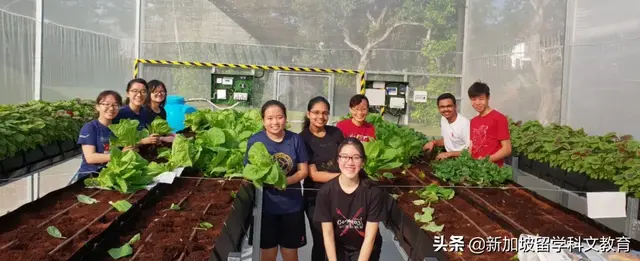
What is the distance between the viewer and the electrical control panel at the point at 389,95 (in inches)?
412

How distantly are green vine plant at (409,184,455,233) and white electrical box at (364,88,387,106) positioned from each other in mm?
6864

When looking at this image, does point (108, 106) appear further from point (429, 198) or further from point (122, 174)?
point (429, 198)

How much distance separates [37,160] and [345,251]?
413cm

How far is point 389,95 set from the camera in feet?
34.9

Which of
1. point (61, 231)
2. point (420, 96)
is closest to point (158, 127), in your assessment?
point (61, 231)

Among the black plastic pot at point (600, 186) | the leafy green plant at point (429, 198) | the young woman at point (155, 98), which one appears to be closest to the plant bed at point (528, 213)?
the leafy green plant at point (429, 198)

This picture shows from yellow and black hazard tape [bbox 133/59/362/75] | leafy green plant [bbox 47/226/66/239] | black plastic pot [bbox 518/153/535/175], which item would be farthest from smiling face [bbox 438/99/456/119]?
yellow and black hazard tape [bbox 133/59/362/75]

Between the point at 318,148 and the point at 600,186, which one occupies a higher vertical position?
the point at 318,148

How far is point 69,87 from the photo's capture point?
320 inches

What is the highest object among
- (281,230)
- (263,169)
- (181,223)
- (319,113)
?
(319,113)

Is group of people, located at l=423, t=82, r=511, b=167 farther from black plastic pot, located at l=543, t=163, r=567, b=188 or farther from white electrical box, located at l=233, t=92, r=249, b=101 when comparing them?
white electrical box, located at l=233, t=92, r=249, b=101

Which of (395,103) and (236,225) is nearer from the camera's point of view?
(236,225)

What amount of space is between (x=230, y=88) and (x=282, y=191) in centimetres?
762

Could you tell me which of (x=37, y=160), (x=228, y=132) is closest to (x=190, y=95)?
(x=37, y=160)
